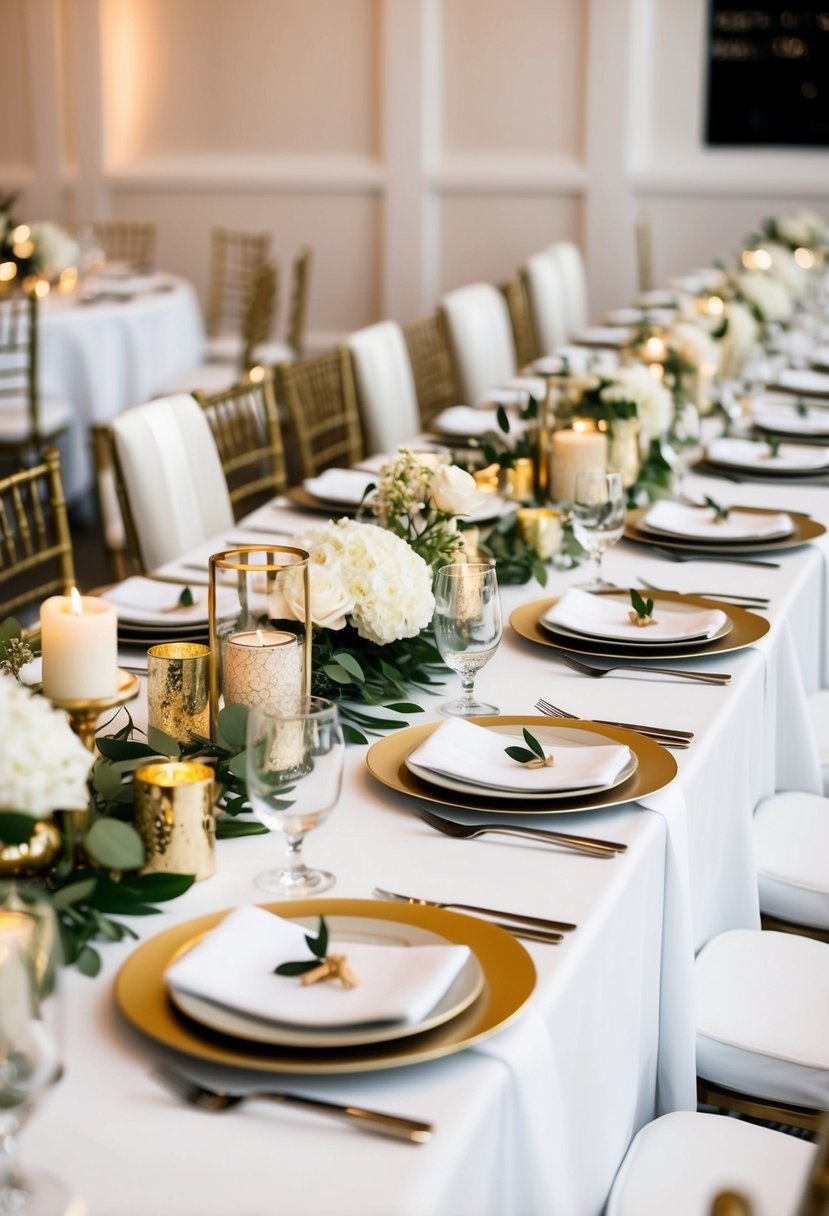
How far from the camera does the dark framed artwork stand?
742 cm

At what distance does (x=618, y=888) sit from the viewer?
1.34 m

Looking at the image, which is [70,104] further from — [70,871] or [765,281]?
[70,871]

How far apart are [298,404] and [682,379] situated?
36.2 inches

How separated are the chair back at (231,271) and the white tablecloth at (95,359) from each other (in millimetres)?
1549

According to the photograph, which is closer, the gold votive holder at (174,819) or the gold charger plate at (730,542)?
the gold votive holder at (174,819)

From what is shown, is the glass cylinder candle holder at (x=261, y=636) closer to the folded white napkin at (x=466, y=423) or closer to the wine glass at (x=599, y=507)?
the wine glass at (x=599, y=507)

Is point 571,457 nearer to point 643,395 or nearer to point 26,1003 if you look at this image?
point 643,395

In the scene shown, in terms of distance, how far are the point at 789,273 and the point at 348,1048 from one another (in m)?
4.47

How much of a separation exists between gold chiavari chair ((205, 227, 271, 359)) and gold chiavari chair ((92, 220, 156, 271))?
413 millimetres

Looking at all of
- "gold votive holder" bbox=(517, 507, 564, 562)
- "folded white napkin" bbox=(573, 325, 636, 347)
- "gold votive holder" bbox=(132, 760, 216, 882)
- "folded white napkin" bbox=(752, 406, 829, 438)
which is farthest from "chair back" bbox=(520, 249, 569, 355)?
"gold votive holder" bbox=(132, 760, 216, 882)

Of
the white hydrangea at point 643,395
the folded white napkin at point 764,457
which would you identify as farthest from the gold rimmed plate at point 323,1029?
the folded white napkin at point 764,457

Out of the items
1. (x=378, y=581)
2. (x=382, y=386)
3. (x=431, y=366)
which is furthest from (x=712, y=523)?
(x=431, y=366)

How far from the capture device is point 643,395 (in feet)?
9.35

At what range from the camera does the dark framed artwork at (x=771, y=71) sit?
742 cm
